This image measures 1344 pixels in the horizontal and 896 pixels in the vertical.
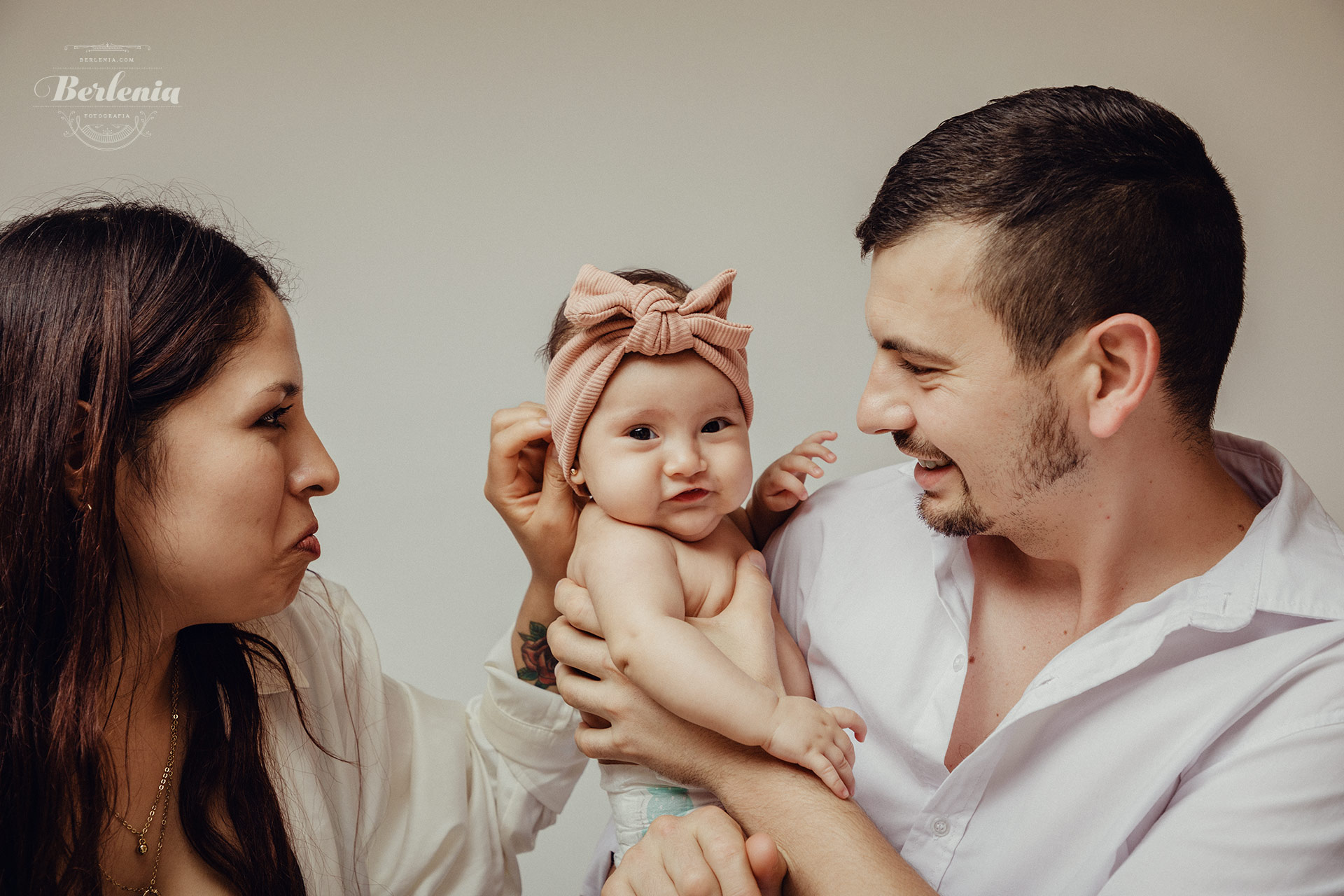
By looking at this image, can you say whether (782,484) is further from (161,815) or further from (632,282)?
(161,815)

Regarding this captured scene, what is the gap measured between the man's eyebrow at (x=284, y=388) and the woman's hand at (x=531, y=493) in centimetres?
57

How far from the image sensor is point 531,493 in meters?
2.34

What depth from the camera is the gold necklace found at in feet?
5.78

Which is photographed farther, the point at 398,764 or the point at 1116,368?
the point at 398,764

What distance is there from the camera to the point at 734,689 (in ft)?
5.41

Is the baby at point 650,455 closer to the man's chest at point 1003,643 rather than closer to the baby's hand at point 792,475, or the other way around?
the baby's hand at point 792,475

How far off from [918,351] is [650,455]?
0.55m

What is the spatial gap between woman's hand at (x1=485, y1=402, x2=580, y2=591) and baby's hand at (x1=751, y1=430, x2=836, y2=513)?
446mm

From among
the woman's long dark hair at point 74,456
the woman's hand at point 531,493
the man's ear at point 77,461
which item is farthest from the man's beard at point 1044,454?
the man's ear at point 77,461

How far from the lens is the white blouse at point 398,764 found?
2.01 meters

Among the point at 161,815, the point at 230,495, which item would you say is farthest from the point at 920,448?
the point at 161,815

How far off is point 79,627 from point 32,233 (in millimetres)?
655

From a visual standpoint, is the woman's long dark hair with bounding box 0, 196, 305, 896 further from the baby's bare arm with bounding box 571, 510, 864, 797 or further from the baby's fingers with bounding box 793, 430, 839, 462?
the baby's fingers with bounding box 793, 430, 839, 462

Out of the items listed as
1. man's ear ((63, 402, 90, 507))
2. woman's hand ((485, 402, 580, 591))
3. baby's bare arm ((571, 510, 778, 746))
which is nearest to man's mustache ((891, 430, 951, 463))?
baby's bare arm ((571, 510, 778, 746))
